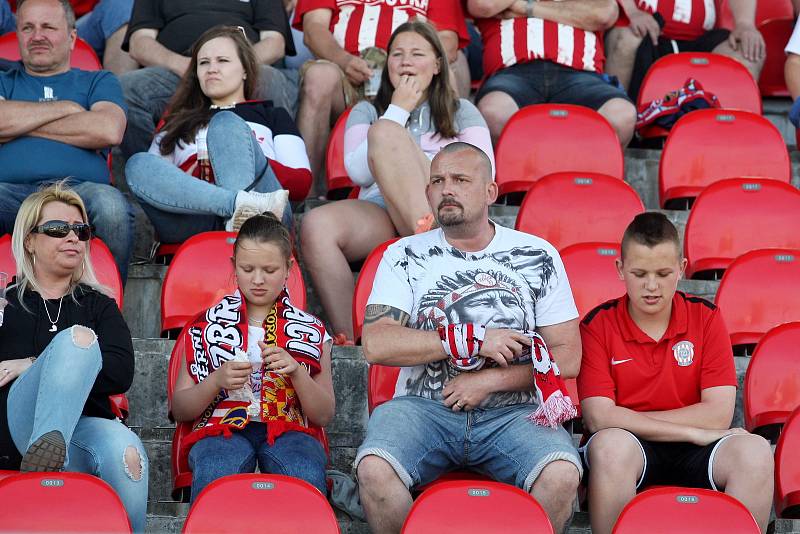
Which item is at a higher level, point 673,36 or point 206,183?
point 673,36

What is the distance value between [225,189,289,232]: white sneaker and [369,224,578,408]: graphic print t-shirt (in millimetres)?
743

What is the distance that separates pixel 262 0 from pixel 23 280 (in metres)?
2.54

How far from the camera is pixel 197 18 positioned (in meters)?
5.94

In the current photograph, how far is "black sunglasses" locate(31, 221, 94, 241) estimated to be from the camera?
3848 millimetres

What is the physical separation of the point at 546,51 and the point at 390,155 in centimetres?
154

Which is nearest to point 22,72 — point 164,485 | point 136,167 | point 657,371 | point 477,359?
point 136,167

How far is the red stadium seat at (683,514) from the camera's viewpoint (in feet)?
10.6

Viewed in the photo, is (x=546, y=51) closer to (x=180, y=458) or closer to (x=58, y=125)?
(x=58, y=125)

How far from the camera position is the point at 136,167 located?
15.8ft

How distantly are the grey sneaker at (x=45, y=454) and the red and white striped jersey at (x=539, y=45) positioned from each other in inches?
126

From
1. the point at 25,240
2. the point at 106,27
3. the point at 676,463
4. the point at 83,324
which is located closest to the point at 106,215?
the point at 25,240

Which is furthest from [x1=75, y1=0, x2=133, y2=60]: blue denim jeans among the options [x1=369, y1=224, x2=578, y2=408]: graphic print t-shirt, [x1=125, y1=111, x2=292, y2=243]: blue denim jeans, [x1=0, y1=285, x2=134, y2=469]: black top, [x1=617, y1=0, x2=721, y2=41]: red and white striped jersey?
[x1=369, y1=224, x2=578, y2=408]: graphic print t-shirt

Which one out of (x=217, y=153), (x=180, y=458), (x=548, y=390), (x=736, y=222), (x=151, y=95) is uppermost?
(x=151, y=95)

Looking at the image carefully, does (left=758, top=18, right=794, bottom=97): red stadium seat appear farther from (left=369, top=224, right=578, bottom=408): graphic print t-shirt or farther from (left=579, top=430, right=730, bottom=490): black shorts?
(left=579, top=430, right=730, bottom=490): black shorts
